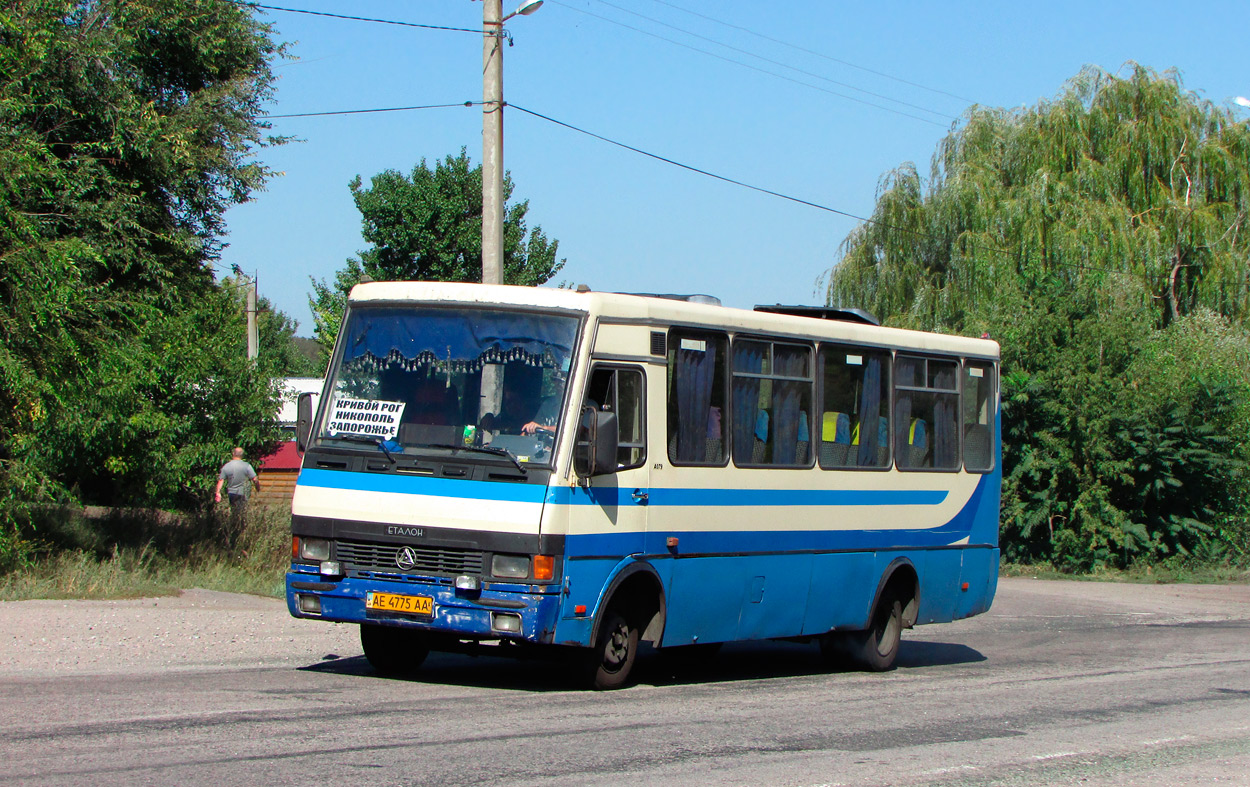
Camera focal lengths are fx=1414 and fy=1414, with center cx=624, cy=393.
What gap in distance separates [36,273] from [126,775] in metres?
10.2

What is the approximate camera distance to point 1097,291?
31438mm

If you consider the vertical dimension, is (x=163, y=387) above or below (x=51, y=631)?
above

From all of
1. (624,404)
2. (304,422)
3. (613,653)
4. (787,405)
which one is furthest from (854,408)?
(304,422)

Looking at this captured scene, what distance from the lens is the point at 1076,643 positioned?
57.0 feet

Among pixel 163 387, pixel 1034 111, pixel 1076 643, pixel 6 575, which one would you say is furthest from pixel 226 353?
pixel 1034 111

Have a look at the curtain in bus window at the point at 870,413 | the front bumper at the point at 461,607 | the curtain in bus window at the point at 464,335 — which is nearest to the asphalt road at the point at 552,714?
the front bumper at the point at 461,607

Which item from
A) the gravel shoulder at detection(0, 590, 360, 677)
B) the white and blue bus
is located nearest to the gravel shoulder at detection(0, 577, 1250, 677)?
the gravel shoulder at detection(0, 590, 360, 677)

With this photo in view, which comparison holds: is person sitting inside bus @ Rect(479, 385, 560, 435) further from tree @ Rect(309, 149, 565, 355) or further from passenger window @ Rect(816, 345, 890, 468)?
tree @ Rect(309, 149, 565, 355)

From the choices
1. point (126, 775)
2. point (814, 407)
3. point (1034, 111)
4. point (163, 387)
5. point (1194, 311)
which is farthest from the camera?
point (1034, 111)

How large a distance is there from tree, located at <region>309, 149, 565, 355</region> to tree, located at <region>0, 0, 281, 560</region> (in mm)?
22108

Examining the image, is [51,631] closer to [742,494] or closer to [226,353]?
[742,494]

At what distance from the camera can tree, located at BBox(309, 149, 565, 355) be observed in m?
48.1

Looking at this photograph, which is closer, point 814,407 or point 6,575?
point 814,407

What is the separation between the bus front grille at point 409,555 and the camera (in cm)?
1000
